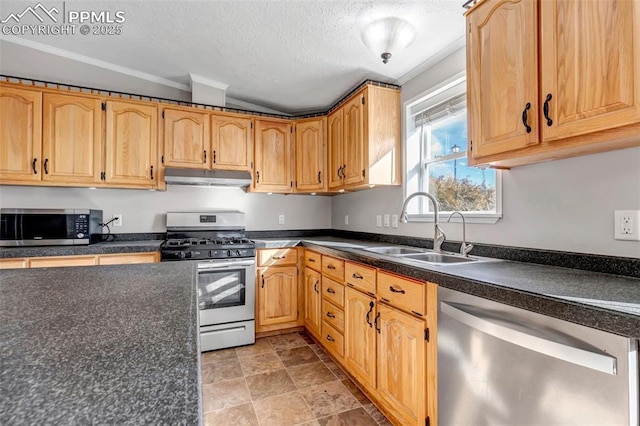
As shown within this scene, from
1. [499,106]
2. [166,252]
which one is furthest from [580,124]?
[166,252]

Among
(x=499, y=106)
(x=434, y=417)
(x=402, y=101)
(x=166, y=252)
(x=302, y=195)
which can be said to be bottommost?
(x=434, y=417)

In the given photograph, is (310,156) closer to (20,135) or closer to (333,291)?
(333,291)

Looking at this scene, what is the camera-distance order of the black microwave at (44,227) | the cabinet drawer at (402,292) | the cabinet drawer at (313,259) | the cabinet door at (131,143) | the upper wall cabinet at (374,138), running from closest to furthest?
the cabinet drawer at (402,292), the black microwave at (44,227), the upper wall cabinet at (374,138), the cabinet drawer at (313,259), the cabinet door at (131,143)

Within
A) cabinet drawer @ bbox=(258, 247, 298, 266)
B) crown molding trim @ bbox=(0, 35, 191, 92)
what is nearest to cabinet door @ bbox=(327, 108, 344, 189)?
cabinet drawer @ bbox=(258, 247, 298, 266)

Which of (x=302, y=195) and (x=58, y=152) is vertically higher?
(x=58, y=152)

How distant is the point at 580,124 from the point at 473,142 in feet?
1.62

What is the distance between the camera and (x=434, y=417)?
1480mm

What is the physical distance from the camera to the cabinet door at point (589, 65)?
1034 millimetres

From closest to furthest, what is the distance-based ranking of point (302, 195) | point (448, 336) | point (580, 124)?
point (580, 124) < point (448, 336) < point (302, 195)

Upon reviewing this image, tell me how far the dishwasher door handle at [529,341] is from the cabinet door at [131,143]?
282cm

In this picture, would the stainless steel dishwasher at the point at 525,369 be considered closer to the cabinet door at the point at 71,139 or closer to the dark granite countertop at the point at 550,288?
the dark granite countertop at the point at 550,288

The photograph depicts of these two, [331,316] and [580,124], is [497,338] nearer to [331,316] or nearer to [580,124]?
[580,124]

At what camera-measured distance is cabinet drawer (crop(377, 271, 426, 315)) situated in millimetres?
1555

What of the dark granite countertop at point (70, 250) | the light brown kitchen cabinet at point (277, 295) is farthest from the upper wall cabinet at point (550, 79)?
the dark granite countertop at point (70, 250)
